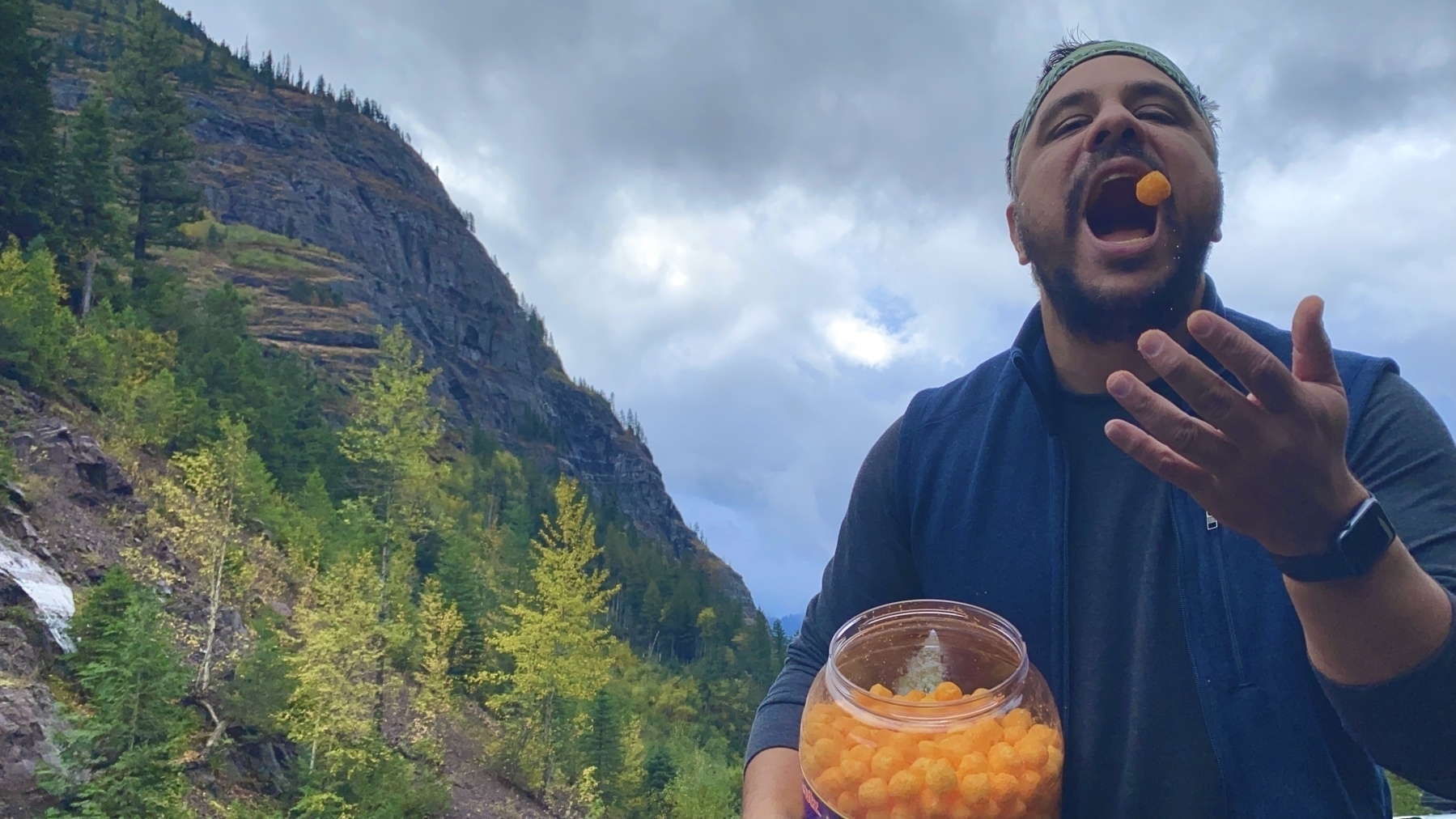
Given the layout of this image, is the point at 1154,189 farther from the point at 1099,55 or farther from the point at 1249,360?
the point at 1249,360

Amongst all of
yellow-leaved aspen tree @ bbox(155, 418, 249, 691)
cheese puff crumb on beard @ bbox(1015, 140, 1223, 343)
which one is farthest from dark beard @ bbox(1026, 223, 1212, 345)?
yellow-leaved aspen tree @ bbox(155, 418, 249, 691)

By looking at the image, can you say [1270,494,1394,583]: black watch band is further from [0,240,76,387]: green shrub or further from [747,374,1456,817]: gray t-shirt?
[0,240,76,387]: green shrub

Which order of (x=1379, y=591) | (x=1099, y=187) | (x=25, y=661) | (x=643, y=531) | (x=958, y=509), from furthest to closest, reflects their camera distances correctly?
(x=643, y=531) → (x=25, y=661) → (x=958, y=509) → (x=1099, y=187) → (x=1379, y=591)

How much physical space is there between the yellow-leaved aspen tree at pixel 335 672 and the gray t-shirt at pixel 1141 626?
12.8 meters

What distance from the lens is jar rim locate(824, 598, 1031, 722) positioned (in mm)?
1089

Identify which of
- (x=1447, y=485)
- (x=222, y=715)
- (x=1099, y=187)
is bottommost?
(x=1447, y=485)

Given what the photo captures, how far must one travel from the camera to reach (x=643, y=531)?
121 metres

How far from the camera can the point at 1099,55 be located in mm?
1657

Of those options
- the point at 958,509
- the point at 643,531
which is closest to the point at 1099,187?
the point at 958,509

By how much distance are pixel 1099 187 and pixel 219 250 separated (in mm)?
A: 87423

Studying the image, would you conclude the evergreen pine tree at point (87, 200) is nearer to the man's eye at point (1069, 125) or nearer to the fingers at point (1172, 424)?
the man's eye at point (1069, 125)

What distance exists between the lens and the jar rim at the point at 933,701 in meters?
1.09

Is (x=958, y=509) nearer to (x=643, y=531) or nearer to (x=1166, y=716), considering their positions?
(x=1166, y=716)

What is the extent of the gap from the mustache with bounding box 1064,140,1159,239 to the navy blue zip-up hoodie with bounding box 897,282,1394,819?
0.28 m
